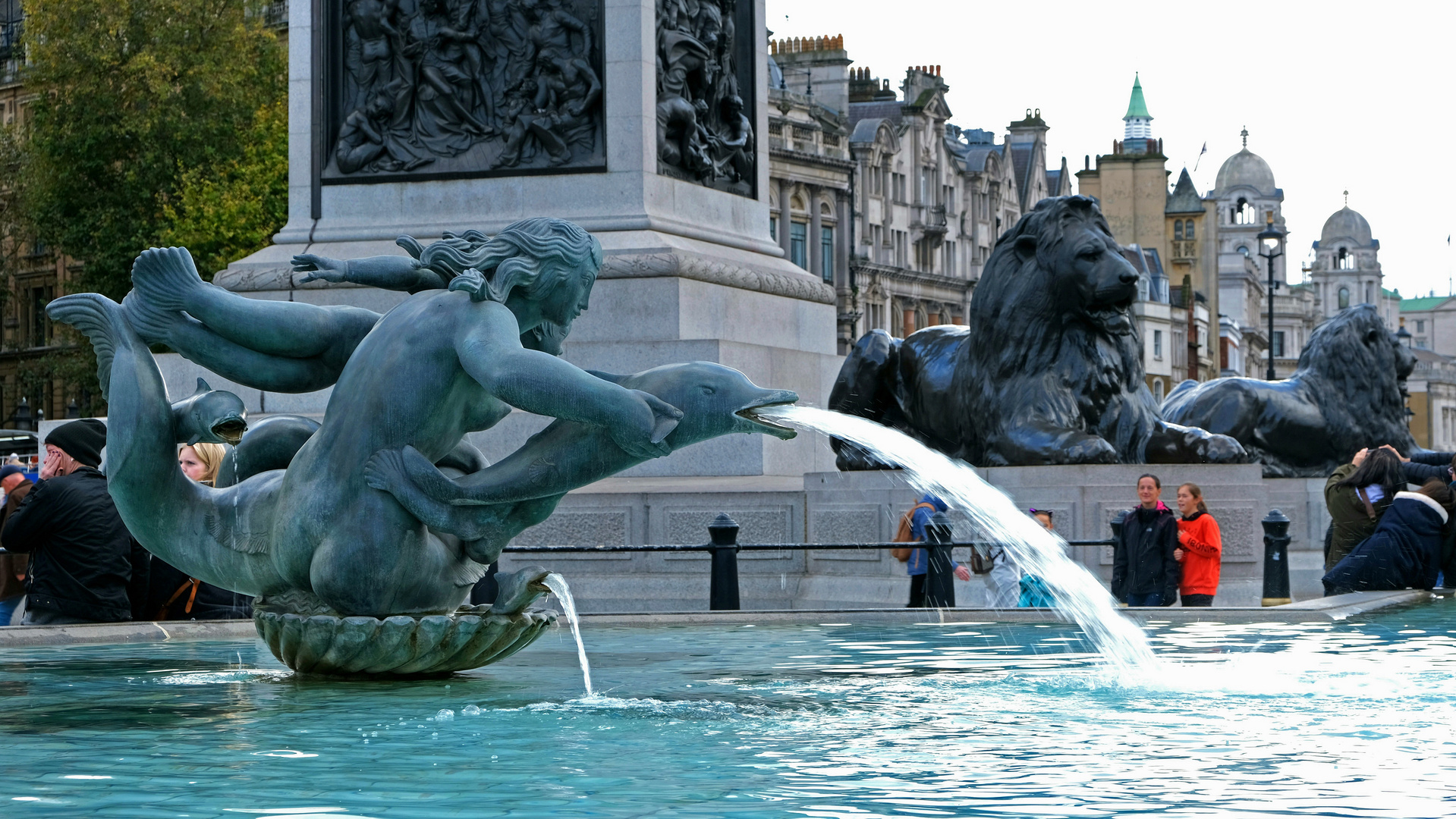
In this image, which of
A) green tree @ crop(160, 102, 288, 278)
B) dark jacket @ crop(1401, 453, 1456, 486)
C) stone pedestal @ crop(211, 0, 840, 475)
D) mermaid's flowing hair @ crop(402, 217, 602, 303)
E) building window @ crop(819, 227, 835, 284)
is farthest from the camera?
building window @ crop(819, 227, 835, 284)

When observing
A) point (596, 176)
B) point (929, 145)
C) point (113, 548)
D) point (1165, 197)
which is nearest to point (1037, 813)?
point (113, 548)

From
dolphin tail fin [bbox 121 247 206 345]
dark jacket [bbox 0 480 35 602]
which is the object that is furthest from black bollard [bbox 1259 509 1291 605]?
dolphin tail fin [bbox 121 247 206 345]

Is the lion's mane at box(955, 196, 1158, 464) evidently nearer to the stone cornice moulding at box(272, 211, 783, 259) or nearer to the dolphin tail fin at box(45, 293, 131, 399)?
the stone cornice moulding at box(272, 211, 783, 259)

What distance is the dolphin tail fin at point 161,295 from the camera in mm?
7273

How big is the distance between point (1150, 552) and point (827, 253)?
69.0 m

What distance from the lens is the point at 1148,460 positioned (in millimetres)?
15156

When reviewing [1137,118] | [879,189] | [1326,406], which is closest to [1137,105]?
[1137,118]

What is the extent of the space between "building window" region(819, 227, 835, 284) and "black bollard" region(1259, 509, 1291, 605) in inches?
2642

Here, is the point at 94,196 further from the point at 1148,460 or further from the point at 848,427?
the point at 848,427

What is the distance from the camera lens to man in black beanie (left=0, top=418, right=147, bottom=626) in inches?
378

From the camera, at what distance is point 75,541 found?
9719 mm

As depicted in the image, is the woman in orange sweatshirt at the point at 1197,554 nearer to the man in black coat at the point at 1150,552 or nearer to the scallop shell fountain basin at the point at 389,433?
the man in black coat at the point at 1150,552

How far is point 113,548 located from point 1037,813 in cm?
614

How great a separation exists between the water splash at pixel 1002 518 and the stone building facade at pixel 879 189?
66.1m
